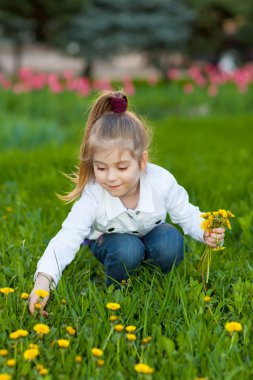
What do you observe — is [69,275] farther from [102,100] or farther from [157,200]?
[102,100]

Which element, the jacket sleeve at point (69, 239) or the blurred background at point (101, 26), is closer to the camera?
the jacket sleeve at point (69, 239)

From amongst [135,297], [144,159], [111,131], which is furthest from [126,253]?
[111,131]

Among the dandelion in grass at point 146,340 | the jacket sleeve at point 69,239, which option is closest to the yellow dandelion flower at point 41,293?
the jacket sleeve at point 69,239

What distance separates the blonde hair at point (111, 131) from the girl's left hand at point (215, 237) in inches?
16.3

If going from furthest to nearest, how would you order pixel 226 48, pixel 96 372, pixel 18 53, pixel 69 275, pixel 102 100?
pixel 226 48 < pixel 18 53 < pixel 69 275 < pixel 102 100 < pixel 96 372

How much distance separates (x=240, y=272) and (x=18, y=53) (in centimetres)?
1839

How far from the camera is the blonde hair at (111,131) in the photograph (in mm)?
2600

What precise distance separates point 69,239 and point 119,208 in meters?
0.26

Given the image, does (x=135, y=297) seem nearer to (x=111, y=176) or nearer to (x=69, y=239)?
(x=69, y=239)

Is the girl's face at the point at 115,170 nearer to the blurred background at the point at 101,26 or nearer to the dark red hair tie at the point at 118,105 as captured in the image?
the dark red hair tie at the point at 118,105

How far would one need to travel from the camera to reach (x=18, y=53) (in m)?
20.3

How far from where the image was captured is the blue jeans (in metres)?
2.75

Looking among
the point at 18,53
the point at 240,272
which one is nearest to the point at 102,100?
the point at 240,272

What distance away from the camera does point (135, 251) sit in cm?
276
